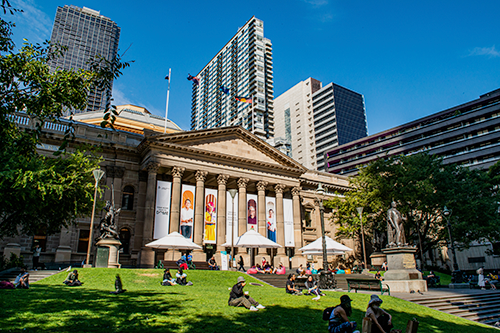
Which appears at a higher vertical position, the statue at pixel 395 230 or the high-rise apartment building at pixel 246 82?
the high-rise apartment building at pixel 246 82

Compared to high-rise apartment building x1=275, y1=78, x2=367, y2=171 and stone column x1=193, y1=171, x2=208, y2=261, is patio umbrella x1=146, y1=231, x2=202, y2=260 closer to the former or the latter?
stone column x1=193, y1=171, x2=208, y2=261

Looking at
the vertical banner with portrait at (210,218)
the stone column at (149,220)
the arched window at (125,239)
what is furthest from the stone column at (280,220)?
the arched window at (125,239)

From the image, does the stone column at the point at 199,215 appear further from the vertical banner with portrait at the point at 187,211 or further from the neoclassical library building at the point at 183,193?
the vertical banner with portrait at the point at 187,211

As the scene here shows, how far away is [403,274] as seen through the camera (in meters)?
18.7

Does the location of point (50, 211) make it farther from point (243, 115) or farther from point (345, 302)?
point (243, 115)

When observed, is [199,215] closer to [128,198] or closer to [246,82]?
[128,198]

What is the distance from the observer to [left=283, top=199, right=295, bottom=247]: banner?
1512 inches

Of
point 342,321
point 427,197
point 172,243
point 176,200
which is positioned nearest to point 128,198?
point 176,200

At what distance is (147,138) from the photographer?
33.1m

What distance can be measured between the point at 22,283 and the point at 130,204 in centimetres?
2195

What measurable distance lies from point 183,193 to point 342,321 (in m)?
27.7

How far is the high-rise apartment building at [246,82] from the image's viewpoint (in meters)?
109

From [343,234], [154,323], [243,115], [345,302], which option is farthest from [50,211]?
[243,115]

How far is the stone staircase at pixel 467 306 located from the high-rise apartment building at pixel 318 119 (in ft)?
323
